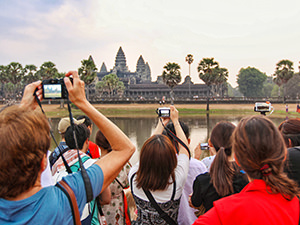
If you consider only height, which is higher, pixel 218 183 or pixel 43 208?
pixel 43 208

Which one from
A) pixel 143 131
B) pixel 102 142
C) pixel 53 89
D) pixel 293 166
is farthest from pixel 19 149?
pixel 143 131

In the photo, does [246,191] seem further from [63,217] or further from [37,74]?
[37,74]

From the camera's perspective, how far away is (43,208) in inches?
45.6

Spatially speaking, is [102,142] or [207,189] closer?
[207,189]

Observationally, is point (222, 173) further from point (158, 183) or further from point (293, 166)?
point (293, 166)

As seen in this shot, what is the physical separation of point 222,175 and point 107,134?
3.45 ft

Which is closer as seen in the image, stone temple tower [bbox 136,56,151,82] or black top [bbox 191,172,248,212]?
black top [bbox 191,172,248,212]

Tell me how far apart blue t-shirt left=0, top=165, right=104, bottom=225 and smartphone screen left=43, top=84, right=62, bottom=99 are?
0.71 meters

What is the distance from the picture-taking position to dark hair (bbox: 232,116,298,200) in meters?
1.27

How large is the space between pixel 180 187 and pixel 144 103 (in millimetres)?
38638

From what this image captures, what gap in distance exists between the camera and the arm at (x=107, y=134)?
1442mm

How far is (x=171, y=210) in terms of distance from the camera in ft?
7.04

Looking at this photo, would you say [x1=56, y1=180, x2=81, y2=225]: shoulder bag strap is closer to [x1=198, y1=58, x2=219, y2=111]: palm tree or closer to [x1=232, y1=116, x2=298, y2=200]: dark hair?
[x1=232, y1=116, x2=298, y2=200]: dark hair

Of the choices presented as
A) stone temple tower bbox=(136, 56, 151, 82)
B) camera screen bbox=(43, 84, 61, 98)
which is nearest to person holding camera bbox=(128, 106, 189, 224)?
camera screen bbox=(43, 84, 61, 98)
